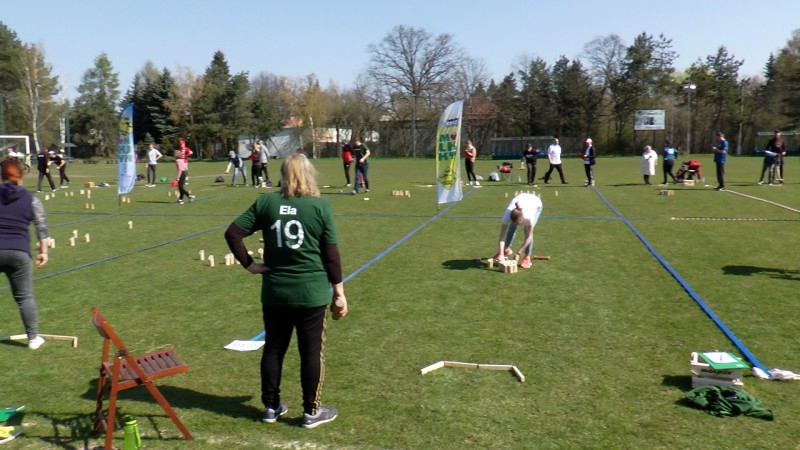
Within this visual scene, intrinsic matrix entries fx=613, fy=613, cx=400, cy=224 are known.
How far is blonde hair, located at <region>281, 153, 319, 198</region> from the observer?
4605 millimetres

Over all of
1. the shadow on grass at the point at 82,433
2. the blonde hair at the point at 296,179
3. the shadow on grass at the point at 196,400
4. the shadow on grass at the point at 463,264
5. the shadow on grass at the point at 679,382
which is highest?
the blonde hair at the point at 296,179

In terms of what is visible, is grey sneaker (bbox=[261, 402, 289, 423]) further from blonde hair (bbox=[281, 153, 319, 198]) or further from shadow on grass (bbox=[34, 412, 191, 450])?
blonde hair (bbox=[281, 153, 319, 198])

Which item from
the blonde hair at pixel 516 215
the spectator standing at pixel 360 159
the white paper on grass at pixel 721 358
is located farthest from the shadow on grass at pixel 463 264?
the spectator standing at pixel 360 159

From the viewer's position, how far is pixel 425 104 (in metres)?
76.5

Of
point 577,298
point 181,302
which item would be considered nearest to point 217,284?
point 181,302

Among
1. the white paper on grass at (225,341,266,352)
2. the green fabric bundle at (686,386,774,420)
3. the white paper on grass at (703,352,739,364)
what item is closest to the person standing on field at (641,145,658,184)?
the white paper on grass at (703,352,739,364)

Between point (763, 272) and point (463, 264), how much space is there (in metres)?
4.76

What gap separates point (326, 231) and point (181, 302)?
4.67m

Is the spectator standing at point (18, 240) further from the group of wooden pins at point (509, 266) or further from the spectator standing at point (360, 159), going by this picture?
the spectator standing at point (360, 159)

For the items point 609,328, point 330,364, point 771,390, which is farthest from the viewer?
point 609,328

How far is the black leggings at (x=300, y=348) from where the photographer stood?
15.3ft

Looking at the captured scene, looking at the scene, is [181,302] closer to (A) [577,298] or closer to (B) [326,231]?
(B) [326,231]

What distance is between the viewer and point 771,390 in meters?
5.30

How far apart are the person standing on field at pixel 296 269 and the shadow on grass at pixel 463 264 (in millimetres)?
5800
